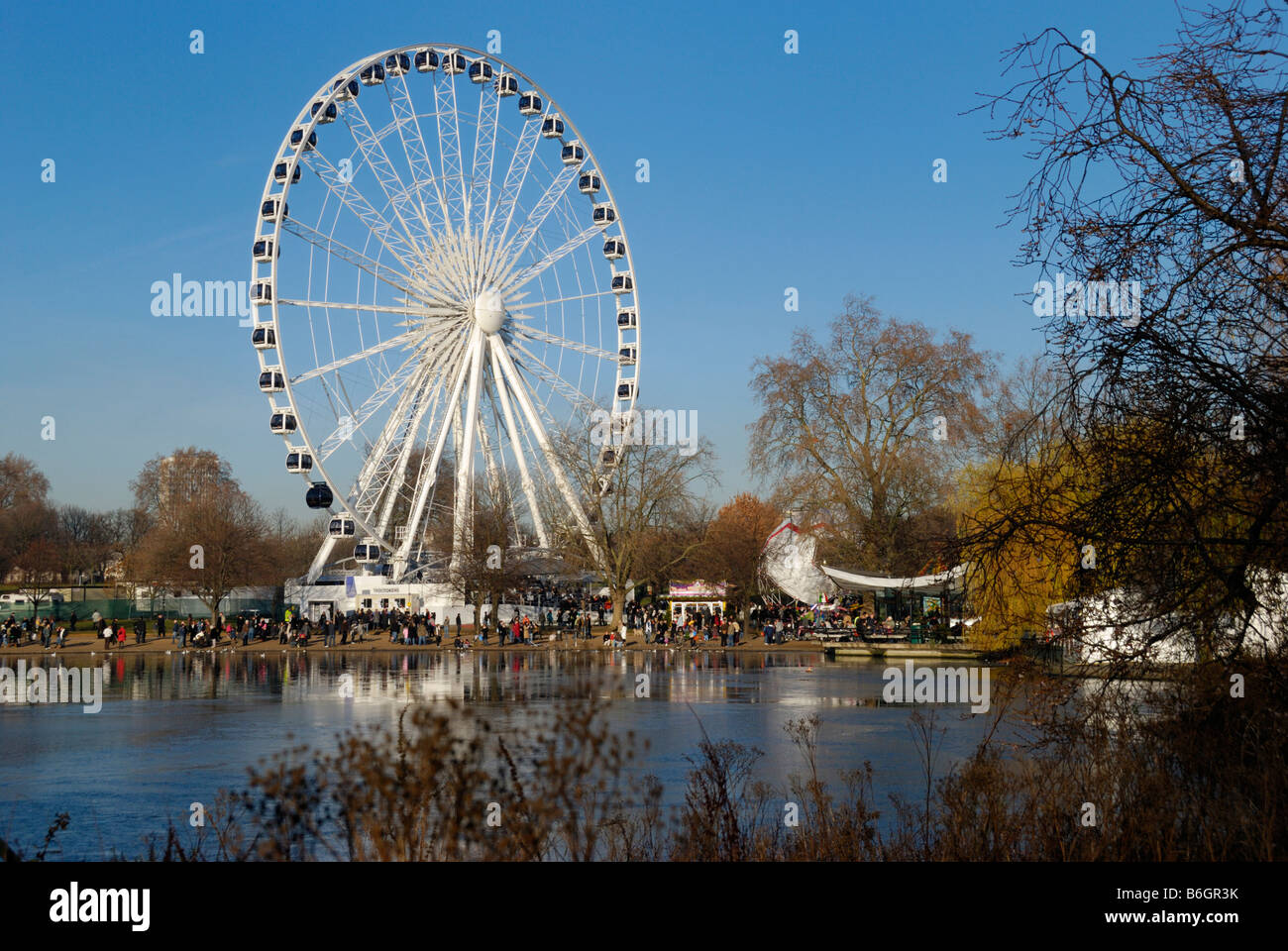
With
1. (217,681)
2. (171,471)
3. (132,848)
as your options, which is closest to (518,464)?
(217,681)

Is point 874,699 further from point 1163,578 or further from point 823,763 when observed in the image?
point 1163,578

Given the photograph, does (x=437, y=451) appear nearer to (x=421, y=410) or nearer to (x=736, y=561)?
(x=421, y=410)

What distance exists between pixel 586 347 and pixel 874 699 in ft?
93.5

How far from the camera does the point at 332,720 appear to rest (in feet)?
70.7

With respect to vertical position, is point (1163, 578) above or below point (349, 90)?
below

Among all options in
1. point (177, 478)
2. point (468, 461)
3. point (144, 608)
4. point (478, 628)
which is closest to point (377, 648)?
point (478, 628)

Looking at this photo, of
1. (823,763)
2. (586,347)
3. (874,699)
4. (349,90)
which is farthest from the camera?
(586,347)

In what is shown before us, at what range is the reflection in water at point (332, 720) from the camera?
563 inches

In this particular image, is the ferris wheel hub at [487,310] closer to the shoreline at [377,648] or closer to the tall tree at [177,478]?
the shoreline at [377,648]

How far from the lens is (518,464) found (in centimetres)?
5312

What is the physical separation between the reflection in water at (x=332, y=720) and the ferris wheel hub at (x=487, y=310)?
1488cm

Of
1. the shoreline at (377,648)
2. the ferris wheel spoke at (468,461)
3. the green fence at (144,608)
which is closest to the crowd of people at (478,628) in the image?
the shoreline at (377,648)

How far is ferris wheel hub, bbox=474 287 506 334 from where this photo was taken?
49.7 m

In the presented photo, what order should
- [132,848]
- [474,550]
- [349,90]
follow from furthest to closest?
[474,550] → [349,90] → [132,848]
